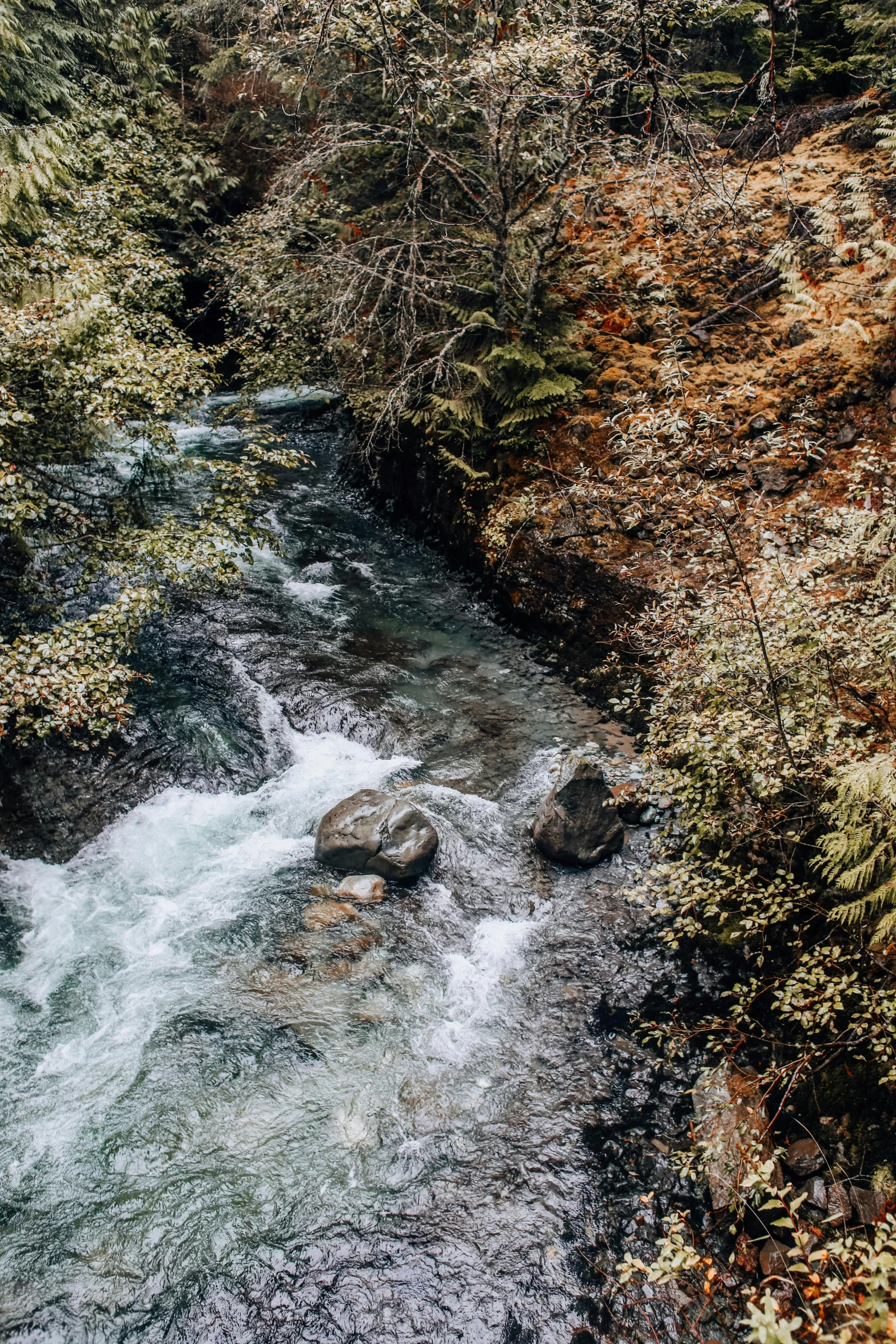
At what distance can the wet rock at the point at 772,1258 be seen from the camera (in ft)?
14.5

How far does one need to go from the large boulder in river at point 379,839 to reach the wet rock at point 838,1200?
423 cm

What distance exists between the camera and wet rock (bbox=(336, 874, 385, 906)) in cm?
717

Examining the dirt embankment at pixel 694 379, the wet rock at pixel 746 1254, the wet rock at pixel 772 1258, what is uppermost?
the dirt embankment at pixel 694 379

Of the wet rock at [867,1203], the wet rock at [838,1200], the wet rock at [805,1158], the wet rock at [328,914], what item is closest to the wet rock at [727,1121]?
the wet rock at [805,1158]

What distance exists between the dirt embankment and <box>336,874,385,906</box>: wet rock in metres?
4.08

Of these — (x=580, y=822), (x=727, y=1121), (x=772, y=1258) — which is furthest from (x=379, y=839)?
(x=772, y=1258)

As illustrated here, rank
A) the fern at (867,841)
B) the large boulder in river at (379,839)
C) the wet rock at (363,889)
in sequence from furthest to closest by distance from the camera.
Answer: the large boulder in river at (379,839) < the wet rock at (363,889) < the fern at (867,841)

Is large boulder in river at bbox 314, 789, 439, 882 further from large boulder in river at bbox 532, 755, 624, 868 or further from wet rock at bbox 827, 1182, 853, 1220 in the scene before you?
wet rock at bbox 827, 1182, 853, 1220

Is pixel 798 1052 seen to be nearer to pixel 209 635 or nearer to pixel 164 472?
pixel 209 635

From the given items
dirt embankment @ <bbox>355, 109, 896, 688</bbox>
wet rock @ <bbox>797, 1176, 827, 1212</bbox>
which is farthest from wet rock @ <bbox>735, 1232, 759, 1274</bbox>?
dirt embankment @ <bbox>355, 109, 896, 688</bbox>

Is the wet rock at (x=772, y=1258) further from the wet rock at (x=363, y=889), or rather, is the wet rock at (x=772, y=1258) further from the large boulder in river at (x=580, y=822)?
the wet rock at (x=363, y=889)

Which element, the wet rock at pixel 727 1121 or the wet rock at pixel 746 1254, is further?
the wet rock at pixel 727 1121

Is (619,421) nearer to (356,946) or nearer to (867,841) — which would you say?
(867,841)

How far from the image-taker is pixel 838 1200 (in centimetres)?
452
